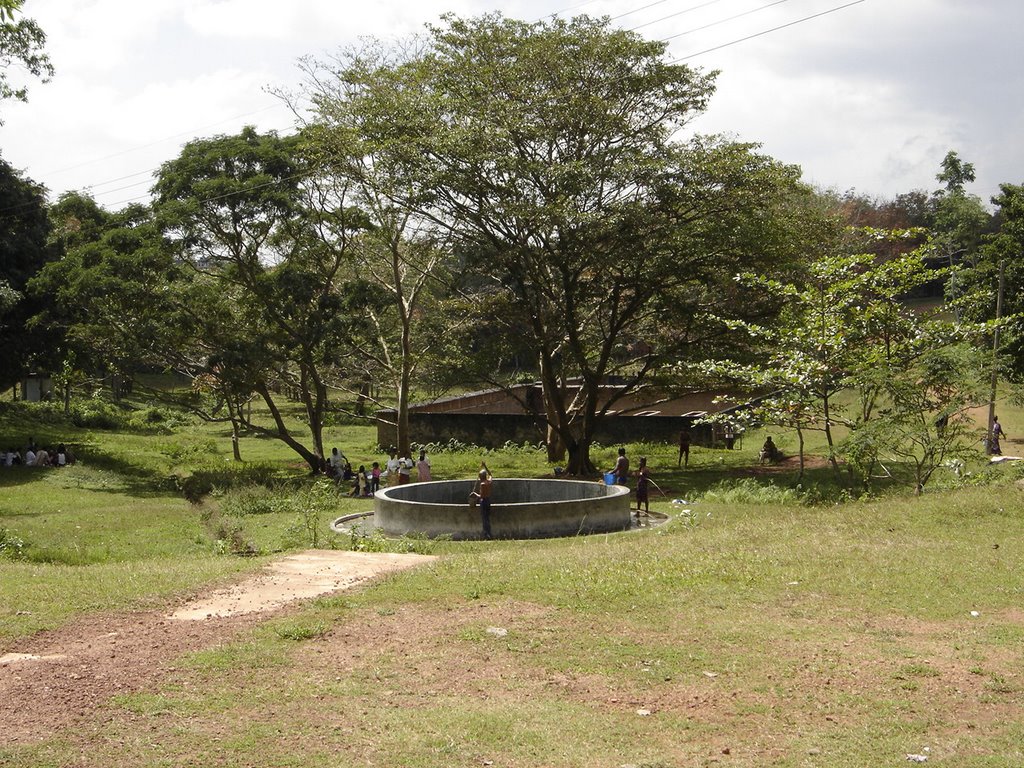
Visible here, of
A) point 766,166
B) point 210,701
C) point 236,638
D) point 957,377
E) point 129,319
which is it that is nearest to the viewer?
point 210,701

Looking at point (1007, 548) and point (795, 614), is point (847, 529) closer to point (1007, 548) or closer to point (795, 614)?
point (1007, 548)

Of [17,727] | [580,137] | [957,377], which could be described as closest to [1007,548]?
[957,377]

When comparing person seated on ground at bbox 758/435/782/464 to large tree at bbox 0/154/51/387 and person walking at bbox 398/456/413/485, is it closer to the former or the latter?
person walking at bbox 398/456/413/485

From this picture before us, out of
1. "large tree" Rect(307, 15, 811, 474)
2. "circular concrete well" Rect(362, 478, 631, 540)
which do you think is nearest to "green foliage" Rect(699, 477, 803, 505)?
"circular concrete well" Rect(362, 478, 631, 540)

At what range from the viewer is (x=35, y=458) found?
107 ft

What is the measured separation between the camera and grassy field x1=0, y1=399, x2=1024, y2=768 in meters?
6.89

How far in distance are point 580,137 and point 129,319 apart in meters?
14.4

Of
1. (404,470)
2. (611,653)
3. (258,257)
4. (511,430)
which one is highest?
(258,257)

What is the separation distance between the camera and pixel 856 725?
7.22 m

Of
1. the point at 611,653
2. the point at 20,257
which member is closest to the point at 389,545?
the point at 611,653

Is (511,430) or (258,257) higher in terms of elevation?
(258,257)

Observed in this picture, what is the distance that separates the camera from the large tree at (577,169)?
27500 mm

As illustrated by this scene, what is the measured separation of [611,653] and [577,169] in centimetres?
1972

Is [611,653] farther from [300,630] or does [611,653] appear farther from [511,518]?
[511,518]
